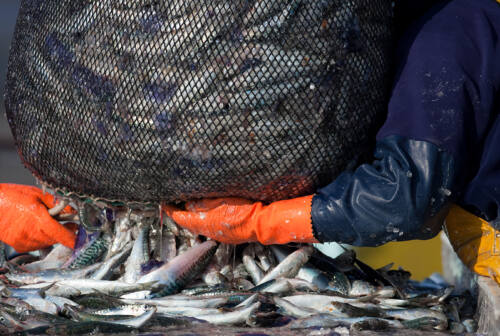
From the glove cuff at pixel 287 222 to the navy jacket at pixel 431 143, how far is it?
5cm

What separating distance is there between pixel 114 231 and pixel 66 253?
52 centimetres

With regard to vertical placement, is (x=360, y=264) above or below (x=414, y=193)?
below

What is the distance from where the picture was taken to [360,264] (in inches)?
156

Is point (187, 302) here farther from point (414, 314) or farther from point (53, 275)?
point (414, 314)

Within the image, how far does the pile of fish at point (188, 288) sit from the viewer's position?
10.2ft

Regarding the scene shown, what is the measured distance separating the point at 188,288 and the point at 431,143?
5.01ft

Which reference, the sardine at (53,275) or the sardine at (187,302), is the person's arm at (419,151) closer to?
the sardine at (187,302)

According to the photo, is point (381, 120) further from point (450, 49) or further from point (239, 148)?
point (239, 148)

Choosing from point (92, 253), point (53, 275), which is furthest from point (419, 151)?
point (53, 275)

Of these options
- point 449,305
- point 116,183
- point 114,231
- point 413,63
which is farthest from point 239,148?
point 449,305

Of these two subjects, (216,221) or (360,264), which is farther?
(360,264)

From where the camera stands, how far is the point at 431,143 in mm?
3018

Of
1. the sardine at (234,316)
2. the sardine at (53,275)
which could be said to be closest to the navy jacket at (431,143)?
the sardine at (234,316)

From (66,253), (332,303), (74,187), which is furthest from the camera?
(66,253)
